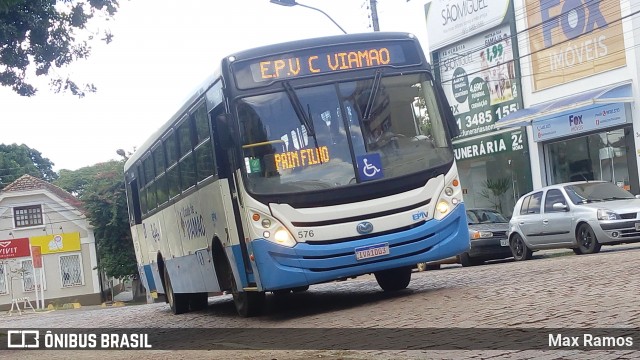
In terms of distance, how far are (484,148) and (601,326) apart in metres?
31.4

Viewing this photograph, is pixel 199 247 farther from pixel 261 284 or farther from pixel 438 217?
pixel 438 217

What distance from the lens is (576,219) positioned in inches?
774

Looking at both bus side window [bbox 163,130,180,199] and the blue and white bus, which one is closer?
the blue and white bus

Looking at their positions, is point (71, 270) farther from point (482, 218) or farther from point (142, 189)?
point (142, 189)

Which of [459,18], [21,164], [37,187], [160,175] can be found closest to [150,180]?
[160,175]

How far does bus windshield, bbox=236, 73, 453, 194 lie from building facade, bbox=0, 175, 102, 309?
171ft

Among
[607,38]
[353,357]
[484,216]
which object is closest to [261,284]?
[353,357]

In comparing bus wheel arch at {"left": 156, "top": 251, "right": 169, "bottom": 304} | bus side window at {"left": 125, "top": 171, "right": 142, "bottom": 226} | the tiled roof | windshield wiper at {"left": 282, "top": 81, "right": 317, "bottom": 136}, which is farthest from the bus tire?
the tiled roof

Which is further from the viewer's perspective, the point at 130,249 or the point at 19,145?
the point at 19,145

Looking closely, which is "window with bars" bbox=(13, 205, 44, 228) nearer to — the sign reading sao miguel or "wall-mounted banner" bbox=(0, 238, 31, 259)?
"wall-mounted banner" bbox=(0, 238, 31, 259)

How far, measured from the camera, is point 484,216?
2455cm

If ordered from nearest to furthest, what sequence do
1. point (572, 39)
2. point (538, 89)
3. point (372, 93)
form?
point (372, 93)
point (572, 39)
point (538, 89)

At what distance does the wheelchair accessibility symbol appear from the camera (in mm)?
12030

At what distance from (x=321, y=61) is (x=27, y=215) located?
184 ft
